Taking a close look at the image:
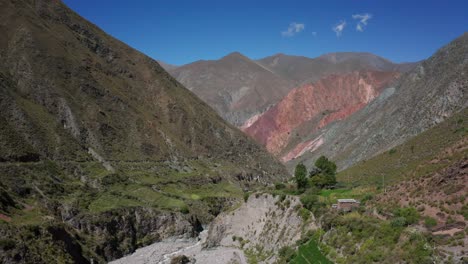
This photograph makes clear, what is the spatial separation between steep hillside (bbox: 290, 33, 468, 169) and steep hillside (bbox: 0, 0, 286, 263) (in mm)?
28341

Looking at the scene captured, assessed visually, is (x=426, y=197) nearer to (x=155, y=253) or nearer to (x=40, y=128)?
(x=155, y=253)

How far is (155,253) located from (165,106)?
233ft

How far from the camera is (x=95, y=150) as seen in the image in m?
95.9

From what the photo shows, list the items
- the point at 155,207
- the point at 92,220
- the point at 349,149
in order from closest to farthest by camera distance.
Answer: the point at 92,220
the point at 155,207
the point at 349,149

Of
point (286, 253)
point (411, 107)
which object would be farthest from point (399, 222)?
point (411, 107)

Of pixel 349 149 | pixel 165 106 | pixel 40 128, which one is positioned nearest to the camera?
pixel 40 128

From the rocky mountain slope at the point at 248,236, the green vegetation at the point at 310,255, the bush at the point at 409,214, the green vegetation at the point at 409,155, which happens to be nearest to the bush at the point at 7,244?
the rocky mountain slope at the point at 248,236

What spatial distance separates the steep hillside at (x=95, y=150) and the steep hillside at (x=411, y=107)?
1116 inches

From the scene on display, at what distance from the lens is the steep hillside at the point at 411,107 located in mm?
77062

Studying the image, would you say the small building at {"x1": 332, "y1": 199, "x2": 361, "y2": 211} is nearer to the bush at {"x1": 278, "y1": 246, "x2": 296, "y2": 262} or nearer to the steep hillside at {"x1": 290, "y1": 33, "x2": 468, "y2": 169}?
the bush at {"x1": 278, "y1": 246, "x2": 296, "y2": 262}

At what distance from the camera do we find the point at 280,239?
4616cm

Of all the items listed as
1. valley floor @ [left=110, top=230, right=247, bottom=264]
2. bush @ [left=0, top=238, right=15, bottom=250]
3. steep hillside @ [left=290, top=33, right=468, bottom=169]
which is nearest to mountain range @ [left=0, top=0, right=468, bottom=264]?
bush @ [left=0, top=238, right=15, bottom=250]

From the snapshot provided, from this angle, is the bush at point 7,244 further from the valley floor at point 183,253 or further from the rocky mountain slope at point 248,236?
the valley floor at point 183,253

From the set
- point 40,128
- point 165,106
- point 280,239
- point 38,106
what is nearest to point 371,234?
point 280,239
